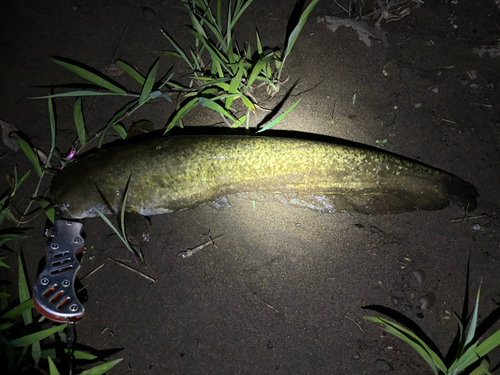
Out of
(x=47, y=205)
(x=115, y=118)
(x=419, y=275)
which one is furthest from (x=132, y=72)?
(x=419, y=275)

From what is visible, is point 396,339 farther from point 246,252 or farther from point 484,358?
point 246,252

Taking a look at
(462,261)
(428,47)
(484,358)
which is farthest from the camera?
(428,47)

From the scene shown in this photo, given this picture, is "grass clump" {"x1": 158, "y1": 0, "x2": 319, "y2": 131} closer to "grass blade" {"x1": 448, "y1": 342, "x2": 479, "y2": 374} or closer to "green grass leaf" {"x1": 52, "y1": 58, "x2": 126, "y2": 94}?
"green grass leaf" {"x1": 52, "y1": 58, "x2": 126, "y2": 94}

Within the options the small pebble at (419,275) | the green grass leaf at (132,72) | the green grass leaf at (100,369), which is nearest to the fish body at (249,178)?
the small pebble at (419,275)

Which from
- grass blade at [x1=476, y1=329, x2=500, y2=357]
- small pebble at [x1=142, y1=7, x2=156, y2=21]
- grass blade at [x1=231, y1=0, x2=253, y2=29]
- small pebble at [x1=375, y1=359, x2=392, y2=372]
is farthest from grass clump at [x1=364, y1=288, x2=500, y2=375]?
small pebble at [x1=142, y1=7, x2=156, y2=21]

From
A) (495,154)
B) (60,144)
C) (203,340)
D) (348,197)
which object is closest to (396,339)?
(348,197)
